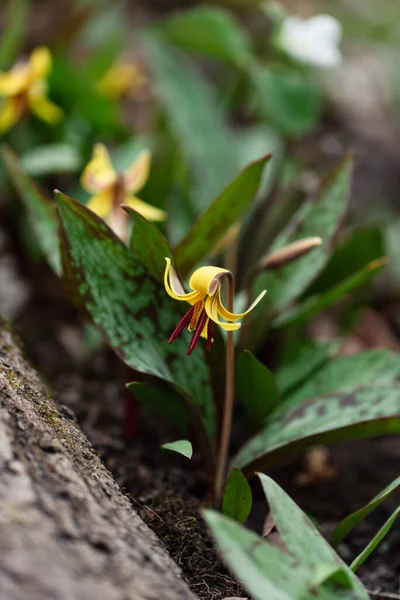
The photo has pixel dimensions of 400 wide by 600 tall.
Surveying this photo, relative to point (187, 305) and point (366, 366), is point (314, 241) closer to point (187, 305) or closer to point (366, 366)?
point (187, 305)

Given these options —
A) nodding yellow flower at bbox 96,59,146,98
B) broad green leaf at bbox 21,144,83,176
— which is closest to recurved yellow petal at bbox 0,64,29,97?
broad green leaf at bbox 21,144,83,176

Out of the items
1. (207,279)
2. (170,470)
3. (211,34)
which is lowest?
(170,470)

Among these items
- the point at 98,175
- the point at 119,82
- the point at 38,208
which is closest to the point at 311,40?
the point at 119,82

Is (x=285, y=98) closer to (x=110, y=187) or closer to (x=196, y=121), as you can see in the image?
(x=196, y=121)

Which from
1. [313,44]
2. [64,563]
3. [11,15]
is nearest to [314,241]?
[64,563]

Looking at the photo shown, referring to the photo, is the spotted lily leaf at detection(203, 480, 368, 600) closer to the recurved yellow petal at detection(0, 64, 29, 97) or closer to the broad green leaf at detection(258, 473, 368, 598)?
the broad green leaf at detection(258, 473, 368, 598)

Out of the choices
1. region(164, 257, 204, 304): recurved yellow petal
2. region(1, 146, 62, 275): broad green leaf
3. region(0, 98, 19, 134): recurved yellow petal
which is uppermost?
region(164, 257, 204, 304): recurved yellow petal

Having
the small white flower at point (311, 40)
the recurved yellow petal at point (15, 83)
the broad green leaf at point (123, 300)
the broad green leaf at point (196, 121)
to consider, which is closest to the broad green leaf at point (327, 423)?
the broad green leaf at point (123, 300)
